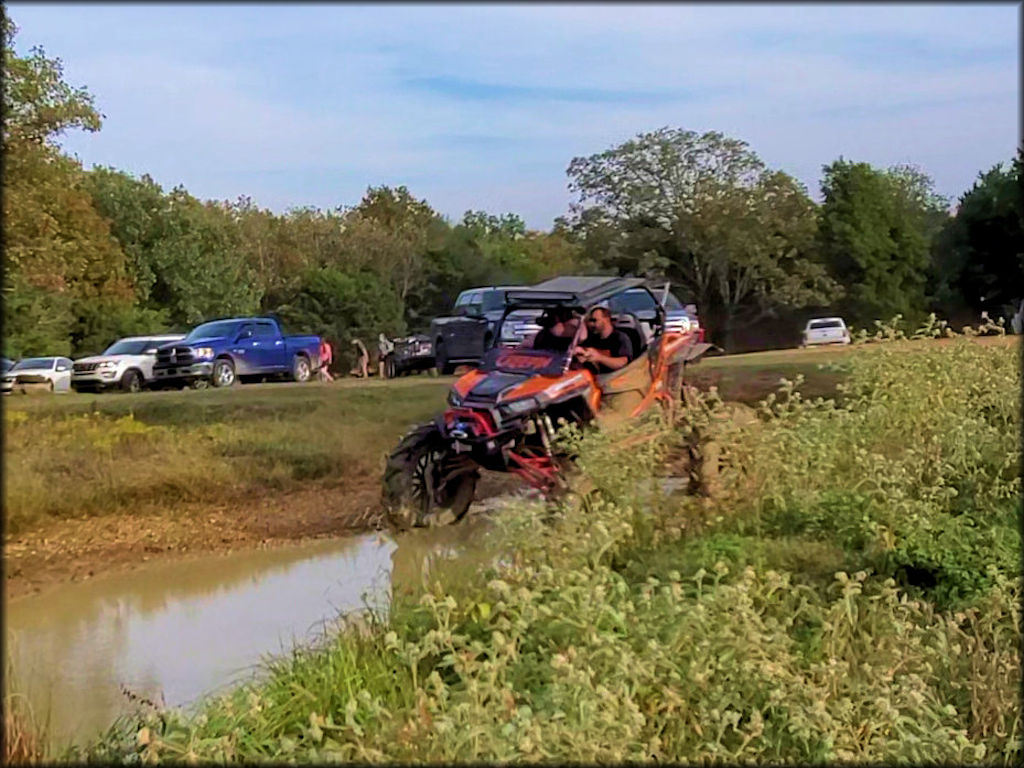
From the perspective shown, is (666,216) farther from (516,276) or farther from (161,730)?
(161,730)

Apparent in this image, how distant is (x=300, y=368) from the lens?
20.9 meters

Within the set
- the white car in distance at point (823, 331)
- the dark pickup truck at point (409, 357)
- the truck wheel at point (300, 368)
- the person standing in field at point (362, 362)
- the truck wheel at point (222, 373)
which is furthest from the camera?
the white car in distance at point (823, 331)

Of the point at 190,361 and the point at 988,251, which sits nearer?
the point at 190,361

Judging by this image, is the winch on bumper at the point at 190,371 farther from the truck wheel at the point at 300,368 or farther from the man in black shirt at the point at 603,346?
the man in black shirt at the point at 603,346

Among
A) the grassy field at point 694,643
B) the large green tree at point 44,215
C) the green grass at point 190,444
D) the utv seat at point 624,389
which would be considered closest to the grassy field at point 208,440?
the green grass at point 190,444

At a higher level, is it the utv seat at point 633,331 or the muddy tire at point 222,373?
the utv seat at point 633,331

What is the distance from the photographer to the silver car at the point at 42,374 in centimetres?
1878

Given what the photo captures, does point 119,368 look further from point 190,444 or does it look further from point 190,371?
point 190,444

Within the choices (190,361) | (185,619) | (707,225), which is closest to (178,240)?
(190,361)

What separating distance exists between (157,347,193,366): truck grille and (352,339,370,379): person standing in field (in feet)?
9.21

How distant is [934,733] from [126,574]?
655cm

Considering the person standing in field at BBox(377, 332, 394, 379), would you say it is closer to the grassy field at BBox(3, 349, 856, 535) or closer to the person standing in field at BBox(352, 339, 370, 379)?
the person standing in field at BBox(352, 339, 370, 379)

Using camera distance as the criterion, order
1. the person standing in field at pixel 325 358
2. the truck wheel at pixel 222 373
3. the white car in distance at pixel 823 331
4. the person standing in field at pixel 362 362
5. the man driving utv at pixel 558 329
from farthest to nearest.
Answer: the white car in distance at pixel 823 331 < the person standing in field at pixel 325 358 < the person standing in field at pixel 362 362 < the truck wheel at pixel 222 373 < the man driving utv at pixel 558 329

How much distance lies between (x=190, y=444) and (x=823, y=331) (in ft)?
54.1
